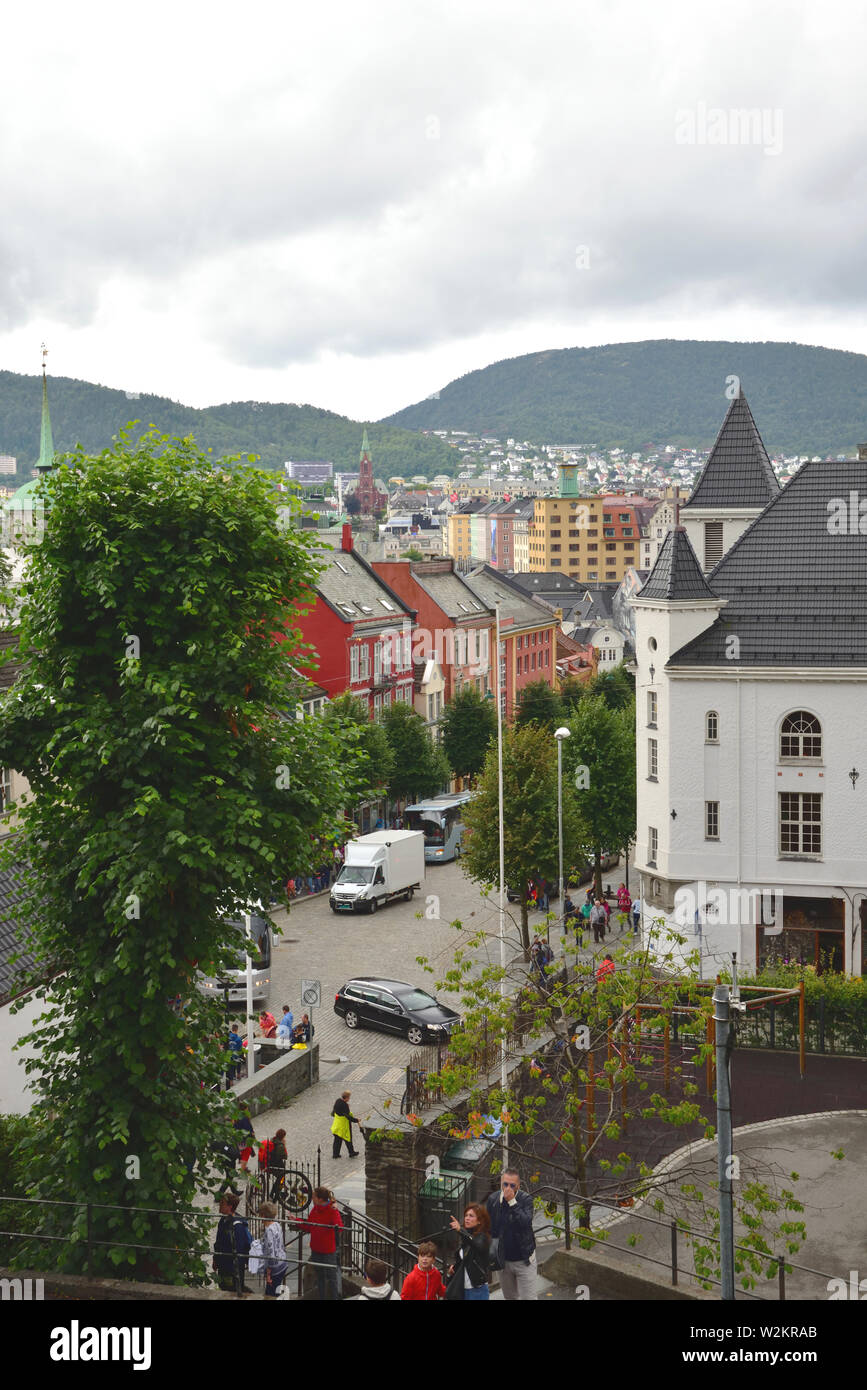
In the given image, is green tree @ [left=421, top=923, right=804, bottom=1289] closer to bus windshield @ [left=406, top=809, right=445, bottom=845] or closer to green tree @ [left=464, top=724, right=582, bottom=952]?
green tree @ [left=464, top=724, right=582, bottom=952]

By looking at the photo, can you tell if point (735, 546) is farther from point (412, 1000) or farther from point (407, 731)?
point (407, 731)

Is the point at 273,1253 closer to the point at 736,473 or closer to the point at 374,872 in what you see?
the point at 374,872

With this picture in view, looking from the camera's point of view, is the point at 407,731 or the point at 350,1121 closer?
the point at 350,1121

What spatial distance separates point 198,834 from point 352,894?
33.5 m

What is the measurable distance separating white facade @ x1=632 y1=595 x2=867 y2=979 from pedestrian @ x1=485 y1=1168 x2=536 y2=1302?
2366cm

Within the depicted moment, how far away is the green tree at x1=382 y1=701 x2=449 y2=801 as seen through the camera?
67562 millimetres

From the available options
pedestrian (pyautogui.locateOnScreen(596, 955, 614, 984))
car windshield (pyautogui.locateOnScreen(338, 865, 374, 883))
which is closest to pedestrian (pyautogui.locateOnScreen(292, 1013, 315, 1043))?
pedestrian (pyautogui.locateOnScreen(596, 955, 614, 984))

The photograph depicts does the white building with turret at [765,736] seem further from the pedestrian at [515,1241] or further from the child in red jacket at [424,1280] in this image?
the child in red jacket at [424,1280]

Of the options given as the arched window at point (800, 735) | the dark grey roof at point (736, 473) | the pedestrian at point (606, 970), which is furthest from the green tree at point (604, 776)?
the pedestrian at point (606, 970)

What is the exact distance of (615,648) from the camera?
6014 inches

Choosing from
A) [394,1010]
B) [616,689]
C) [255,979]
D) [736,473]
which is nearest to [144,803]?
[394,1010]
